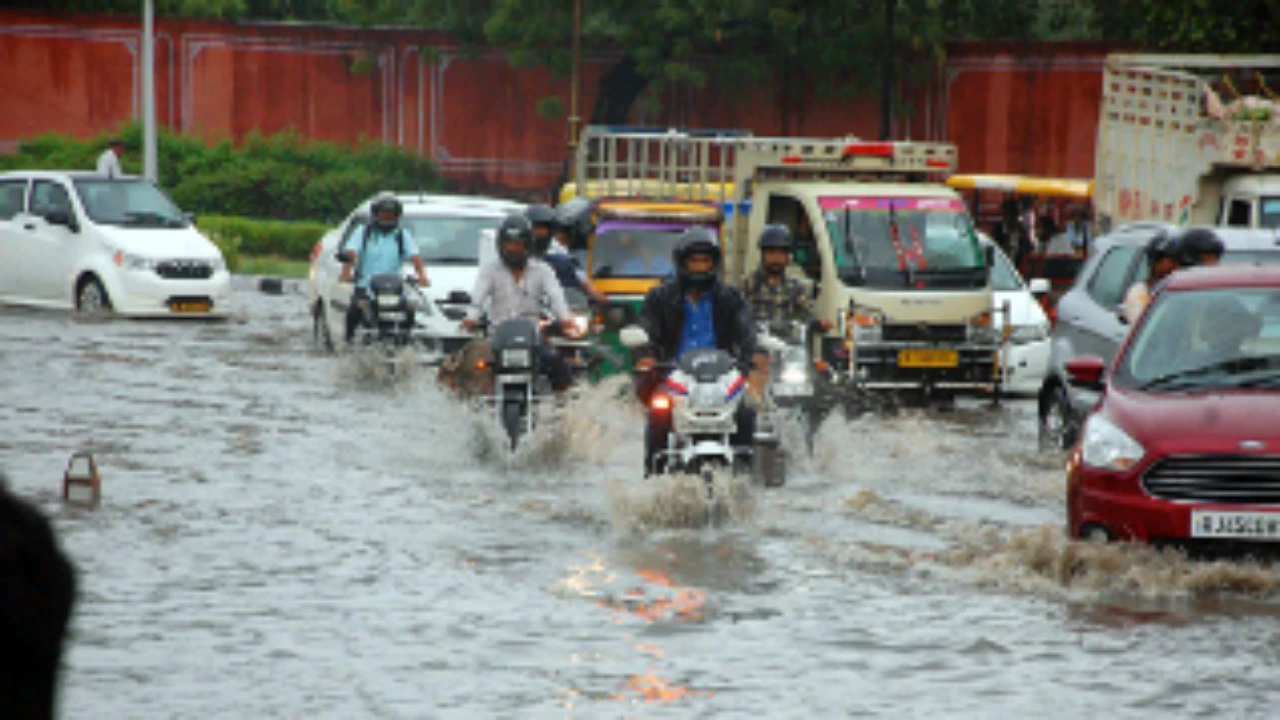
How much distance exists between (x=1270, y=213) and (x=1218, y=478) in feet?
33.2

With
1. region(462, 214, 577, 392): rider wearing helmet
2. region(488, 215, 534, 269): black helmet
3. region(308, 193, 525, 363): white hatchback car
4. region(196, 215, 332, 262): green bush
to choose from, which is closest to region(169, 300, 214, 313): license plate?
region(308, 193, 525, 363): white hatchback car

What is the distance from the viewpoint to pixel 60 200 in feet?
79.0

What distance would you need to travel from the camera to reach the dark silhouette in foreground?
7.78 feet

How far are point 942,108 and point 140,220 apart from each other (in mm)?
18217

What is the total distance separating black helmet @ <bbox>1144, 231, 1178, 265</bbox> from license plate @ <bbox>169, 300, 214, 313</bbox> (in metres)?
13.1

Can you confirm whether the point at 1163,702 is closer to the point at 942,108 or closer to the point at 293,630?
the point at 293,630

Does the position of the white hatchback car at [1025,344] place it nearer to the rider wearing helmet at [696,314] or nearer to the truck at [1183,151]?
the truck at [1183,151]

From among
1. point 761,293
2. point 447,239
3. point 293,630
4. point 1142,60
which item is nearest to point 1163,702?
point 293,630

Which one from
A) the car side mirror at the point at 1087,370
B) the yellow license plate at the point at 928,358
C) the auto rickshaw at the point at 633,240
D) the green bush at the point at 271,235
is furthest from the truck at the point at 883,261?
the green bush at the point at 271,235

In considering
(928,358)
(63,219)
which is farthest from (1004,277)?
(63,219)

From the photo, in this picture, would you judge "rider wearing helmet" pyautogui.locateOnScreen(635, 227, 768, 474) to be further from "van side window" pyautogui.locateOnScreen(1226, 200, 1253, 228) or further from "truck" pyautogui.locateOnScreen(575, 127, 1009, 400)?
"van side window" pyautogui.locateOnScreen(1226, 200, 1253, 228)

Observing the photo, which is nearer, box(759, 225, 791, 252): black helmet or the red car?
the red car

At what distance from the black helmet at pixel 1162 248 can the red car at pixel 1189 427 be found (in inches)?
82.4

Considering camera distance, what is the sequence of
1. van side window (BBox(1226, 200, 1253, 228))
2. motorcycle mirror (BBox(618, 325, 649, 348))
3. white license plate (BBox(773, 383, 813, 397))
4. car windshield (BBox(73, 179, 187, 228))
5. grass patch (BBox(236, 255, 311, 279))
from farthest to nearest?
1. grass patch (BBox(236, 255, 311, 279))
2. car windshield (BBox(73, 179, 187, 228))
3. van side window (BBox(1226, 200, 1253, 228))
4. white license plate (BBox(773, 383, 813, 397))
5. motorcycle mirror (BBox(618, 325, 649, 348))
